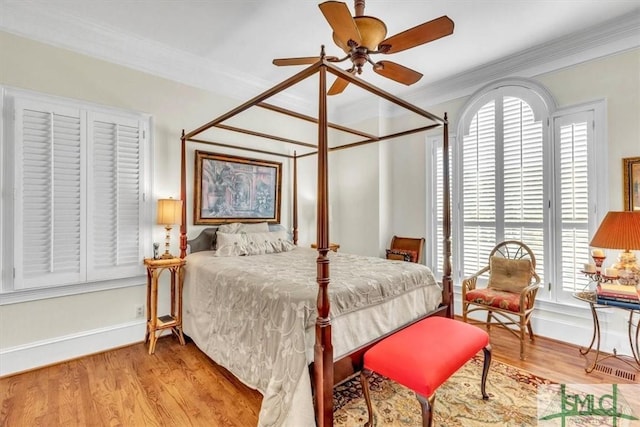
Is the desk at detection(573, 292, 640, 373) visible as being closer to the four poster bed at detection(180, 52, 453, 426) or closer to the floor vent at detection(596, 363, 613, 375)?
the floor vent at detection(596, 363, 613, 375)

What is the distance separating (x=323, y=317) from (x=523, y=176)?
2.93 meters

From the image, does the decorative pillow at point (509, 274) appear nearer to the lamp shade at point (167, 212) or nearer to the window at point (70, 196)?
the lamp shade at point (167, 212)

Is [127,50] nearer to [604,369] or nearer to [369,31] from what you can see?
[369,31]

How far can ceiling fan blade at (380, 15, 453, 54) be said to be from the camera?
1.84m

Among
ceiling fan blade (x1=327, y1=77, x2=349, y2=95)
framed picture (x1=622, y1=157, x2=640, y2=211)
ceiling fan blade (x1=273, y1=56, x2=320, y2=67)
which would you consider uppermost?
ceiling fan blade (x1=273, y1=56, x2=320, y2=67)

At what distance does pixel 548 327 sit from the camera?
3.18 meters

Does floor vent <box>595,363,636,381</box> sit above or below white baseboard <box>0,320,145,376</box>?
below

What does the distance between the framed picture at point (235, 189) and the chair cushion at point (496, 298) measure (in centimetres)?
254

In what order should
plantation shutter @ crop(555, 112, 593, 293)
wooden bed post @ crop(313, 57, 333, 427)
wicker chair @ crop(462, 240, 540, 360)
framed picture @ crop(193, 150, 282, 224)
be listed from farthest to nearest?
1. framed picture @ crop(193, 150, 282, 224)
2. plantation shutter @ crop(555, 112, 593, 293)
3. wicker chair @ crop(462, 240, 540, 360)
4. wooden bed post @ crop(313, 57, 333, 427)

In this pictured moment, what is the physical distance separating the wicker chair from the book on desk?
51cm

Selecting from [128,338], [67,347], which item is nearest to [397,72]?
[128,338]

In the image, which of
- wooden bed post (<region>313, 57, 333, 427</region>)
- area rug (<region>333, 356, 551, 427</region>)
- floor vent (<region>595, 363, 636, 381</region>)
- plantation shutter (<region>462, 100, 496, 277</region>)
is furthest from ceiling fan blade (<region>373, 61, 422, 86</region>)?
floor vent (<region>595, 363, 636, 381</region>)

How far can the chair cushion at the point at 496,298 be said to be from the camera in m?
2.89

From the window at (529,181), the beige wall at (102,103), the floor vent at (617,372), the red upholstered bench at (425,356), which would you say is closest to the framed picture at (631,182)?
the window at (529,181)
